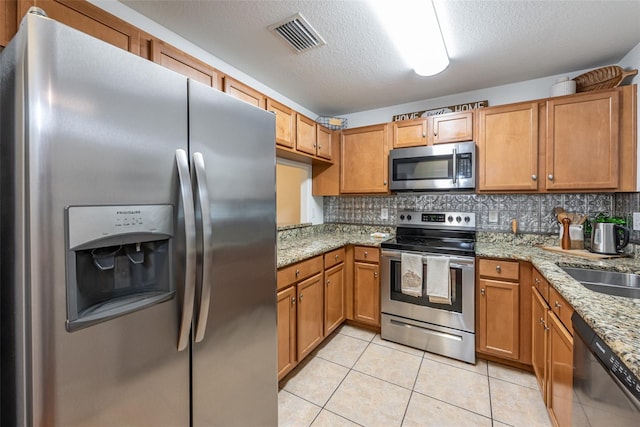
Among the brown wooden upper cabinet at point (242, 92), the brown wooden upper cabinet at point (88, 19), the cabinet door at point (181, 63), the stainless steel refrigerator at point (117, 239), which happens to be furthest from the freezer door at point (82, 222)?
the brown wooden upper cabinet at point (242, 92)

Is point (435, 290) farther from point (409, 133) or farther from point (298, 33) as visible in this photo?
point (298, 33)

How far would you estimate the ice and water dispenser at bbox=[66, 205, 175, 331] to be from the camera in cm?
72

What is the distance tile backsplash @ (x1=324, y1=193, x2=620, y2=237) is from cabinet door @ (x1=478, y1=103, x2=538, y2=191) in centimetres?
32

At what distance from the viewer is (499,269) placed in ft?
6.73

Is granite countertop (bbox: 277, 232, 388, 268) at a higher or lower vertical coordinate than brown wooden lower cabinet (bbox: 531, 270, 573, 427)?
higher

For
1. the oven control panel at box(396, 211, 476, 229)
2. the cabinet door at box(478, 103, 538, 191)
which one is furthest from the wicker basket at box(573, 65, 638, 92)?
the oven control panel at box(396, 211, 476, 229)

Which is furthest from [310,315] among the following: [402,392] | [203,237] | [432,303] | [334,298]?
[203,237]

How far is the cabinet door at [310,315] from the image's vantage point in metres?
2.02

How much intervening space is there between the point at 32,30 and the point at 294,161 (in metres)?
2.34

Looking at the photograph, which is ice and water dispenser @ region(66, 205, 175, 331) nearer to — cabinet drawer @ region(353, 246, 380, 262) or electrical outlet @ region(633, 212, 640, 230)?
cabinet drawer @ region(353, 246, 380, 262)

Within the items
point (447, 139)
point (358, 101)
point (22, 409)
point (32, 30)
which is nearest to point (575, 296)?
point (447, 139)

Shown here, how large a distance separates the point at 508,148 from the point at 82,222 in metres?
2.77

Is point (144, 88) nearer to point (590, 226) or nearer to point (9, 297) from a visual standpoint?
point (9, 297)

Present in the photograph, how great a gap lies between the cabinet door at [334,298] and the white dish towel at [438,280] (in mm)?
807
